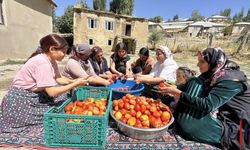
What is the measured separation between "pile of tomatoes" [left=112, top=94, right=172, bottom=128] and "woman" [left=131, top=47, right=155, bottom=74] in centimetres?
215

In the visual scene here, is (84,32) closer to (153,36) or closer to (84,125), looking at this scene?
(153,36)

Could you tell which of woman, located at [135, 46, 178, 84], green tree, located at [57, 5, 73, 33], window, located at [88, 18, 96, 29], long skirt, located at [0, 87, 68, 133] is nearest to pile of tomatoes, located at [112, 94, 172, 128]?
woman, located at [135, 46, 178, 84]

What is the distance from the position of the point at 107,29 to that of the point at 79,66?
75.5 feet

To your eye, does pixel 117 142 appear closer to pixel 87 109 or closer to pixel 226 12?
pixel 87 109

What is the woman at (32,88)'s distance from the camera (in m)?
2.37

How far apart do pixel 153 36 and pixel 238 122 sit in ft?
93.3

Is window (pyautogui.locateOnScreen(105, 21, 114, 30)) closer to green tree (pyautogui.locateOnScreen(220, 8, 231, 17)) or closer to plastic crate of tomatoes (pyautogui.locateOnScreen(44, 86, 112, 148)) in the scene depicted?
plastic crate of tomatoes (pyautogui.locateOnScreen(44, 86, 112, 148))

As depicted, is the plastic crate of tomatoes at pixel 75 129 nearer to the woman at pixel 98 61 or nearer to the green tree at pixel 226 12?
the woman at pixel 98 61

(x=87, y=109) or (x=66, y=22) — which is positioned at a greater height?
(x=66, y=22)

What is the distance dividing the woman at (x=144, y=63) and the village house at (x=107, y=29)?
812 inches

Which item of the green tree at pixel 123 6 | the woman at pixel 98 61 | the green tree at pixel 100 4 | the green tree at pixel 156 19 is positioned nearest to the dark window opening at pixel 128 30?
the green tree at pixel 123 6

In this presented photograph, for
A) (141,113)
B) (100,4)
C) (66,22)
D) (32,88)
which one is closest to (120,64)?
(141,113)

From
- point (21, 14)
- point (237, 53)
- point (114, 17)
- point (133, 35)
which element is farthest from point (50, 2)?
point (237, 53)

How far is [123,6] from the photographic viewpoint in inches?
1346
